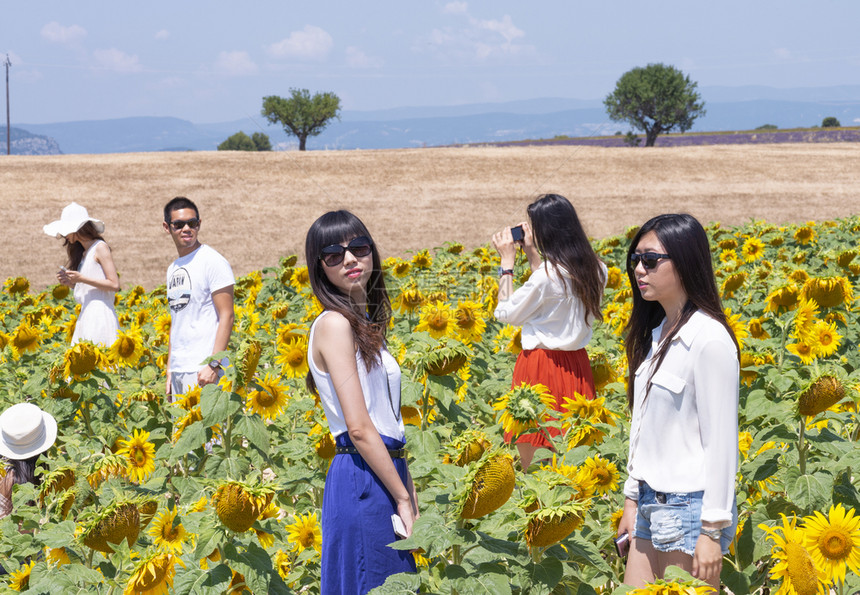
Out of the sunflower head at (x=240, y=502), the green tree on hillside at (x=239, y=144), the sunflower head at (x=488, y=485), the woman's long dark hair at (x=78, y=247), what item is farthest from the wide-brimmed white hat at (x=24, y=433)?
the green tree on hillside at (x=239, y=144)

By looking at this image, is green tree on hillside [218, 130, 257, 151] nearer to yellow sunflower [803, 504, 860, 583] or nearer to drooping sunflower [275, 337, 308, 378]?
drooping sunflower [275, 337, 308, 378]

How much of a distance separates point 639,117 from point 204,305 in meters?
52.9

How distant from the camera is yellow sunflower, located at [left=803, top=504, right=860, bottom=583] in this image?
2.09 meters

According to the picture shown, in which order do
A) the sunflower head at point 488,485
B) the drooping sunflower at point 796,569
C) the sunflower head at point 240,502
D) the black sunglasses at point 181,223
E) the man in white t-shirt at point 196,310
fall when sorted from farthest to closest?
1. the black sunglasses at point 181,223
2. the man in white t-shirt at point 196,310
3. the drooping sunflower at point 796,569
4. the sunflower head at point 240,502
5. the sunflower head at point 488,485

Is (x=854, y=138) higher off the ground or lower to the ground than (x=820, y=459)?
higher

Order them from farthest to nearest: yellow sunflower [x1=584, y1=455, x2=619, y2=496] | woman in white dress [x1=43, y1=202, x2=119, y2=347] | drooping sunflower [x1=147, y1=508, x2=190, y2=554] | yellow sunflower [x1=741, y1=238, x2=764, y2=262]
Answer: yellow sunflower [x1=741, y1=238, x2=764, y2=262], woman in white dress [x1=43, y1=202, x2=119, y2=347], yellow sunflower [x1=584, y1=455, x2=619, y2=496], drooping sunflower [x1=147, y1=508, x2=190, y2=554]

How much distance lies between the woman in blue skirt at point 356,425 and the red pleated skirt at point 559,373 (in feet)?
4.70

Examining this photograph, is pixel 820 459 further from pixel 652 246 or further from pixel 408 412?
pixel 408 412

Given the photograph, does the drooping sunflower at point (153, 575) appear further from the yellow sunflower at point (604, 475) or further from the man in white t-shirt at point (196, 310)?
the man in white t-shirt at point (196, 310)

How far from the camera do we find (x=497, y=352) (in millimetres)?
5688

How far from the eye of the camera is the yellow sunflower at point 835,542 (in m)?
2.09

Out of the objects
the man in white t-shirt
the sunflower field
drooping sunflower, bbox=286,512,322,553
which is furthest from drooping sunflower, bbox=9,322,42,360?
drooping sunflower, bbox=286,512,322,553

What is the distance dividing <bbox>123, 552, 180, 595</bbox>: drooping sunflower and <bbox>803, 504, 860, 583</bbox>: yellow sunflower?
1.68 m

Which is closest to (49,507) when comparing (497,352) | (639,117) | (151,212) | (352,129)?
(352,129)
